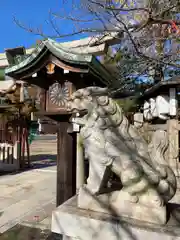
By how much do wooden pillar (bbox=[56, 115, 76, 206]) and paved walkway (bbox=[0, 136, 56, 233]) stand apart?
0.63 m

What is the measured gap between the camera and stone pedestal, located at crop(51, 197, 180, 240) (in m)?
1.74

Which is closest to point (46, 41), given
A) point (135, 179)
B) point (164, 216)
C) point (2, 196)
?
point (135, 179)

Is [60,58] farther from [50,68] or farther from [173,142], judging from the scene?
[173,142]

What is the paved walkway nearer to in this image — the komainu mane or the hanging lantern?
the komainu mane

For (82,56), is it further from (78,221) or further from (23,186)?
(23,186)

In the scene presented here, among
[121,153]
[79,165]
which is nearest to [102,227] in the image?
[121,153]

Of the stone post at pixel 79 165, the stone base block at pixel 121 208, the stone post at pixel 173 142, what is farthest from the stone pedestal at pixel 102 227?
the stone post at pixel 173 142

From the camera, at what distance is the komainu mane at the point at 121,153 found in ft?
6.28

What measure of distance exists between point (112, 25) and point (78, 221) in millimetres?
2828

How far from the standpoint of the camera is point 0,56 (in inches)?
373

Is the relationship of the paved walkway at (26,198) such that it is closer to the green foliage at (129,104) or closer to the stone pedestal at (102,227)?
the stone pedestal at (102,227)

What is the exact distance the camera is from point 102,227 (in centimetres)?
193

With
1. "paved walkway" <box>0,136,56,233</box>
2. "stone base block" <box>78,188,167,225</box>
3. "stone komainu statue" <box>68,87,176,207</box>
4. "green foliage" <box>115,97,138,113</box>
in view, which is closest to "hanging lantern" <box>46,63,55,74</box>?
"stone komainu statue" <box>68,87,176,207</box>

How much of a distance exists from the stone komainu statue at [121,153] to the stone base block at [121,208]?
0.16 feet
